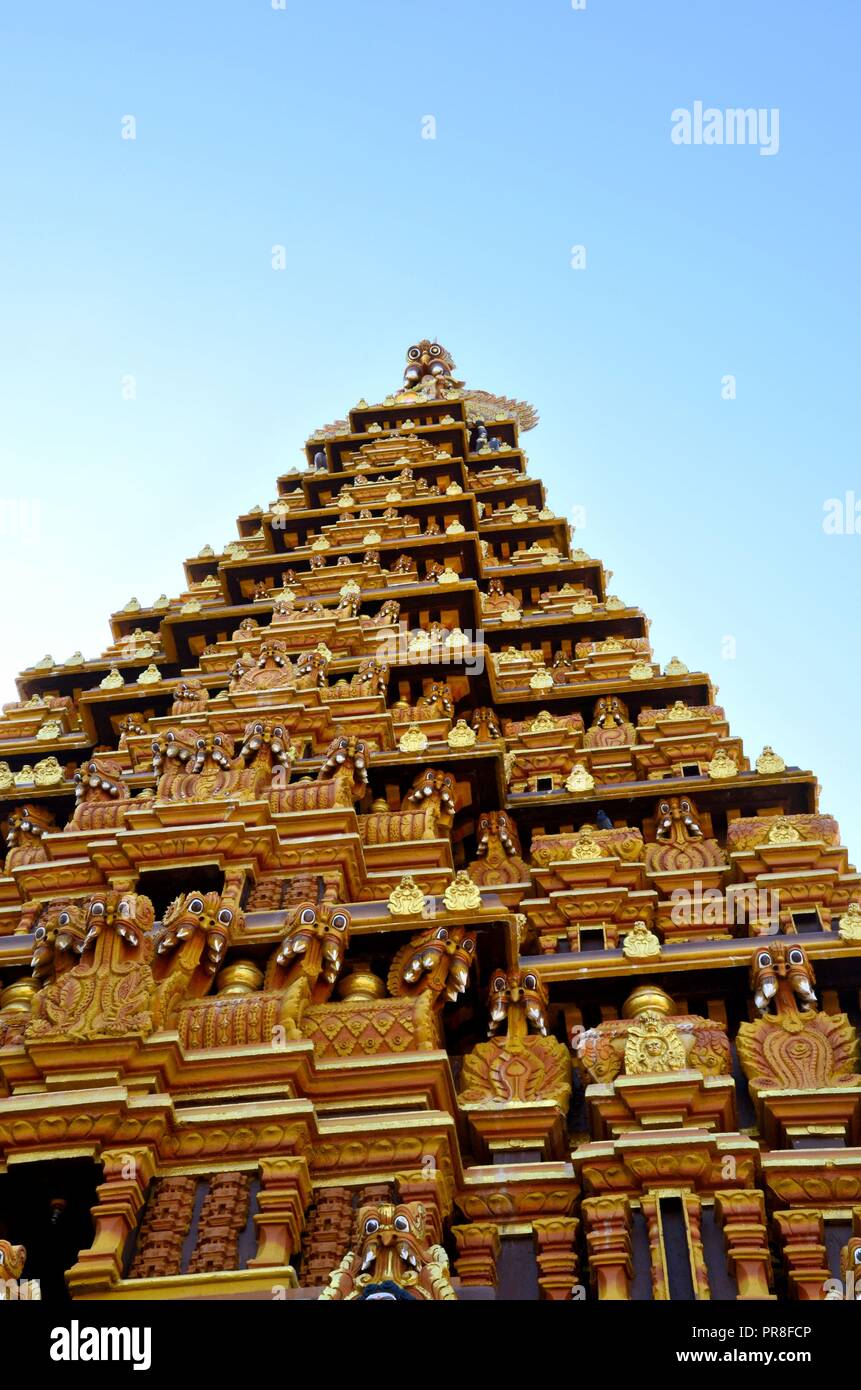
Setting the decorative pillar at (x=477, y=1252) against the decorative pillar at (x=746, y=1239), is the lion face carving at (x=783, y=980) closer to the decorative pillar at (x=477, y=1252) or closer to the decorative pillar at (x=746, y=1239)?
the decorative pillar at (x=746, y=1239)

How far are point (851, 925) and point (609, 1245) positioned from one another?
4649mm

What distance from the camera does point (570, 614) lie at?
28.2m

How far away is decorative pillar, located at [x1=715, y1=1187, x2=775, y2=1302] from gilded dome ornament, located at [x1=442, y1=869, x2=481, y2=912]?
12.7ft

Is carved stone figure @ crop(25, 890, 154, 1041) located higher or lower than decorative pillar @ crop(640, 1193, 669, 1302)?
higher

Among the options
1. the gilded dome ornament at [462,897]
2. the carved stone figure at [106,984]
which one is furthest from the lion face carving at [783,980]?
the carved stone figure at [106,984]

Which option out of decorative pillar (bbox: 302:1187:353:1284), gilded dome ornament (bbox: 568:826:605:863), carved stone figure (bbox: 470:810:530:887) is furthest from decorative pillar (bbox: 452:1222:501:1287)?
carved stone figure (bbox: 470:810:530:887)

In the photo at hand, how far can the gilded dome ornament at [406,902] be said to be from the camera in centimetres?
1448

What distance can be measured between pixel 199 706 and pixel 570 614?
8522 millimetres

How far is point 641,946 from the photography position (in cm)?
1491

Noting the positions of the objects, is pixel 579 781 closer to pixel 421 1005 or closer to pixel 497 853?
pixel 497 853

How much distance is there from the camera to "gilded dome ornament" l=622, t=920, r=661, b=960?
1480 cm

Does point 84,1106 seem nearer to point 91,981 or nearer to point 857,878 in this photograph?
point 91,981

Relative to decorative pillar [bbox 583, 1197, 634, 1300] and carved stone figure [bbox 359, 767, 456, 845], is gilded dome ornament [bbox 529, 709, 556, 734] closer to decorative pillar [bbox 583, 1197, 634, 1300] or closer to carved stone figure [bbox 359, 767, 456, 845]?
carved stone figure [bbox 359, 767, 456, 845]

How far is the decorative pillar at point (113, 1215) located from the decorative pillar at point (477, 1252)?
226cm
